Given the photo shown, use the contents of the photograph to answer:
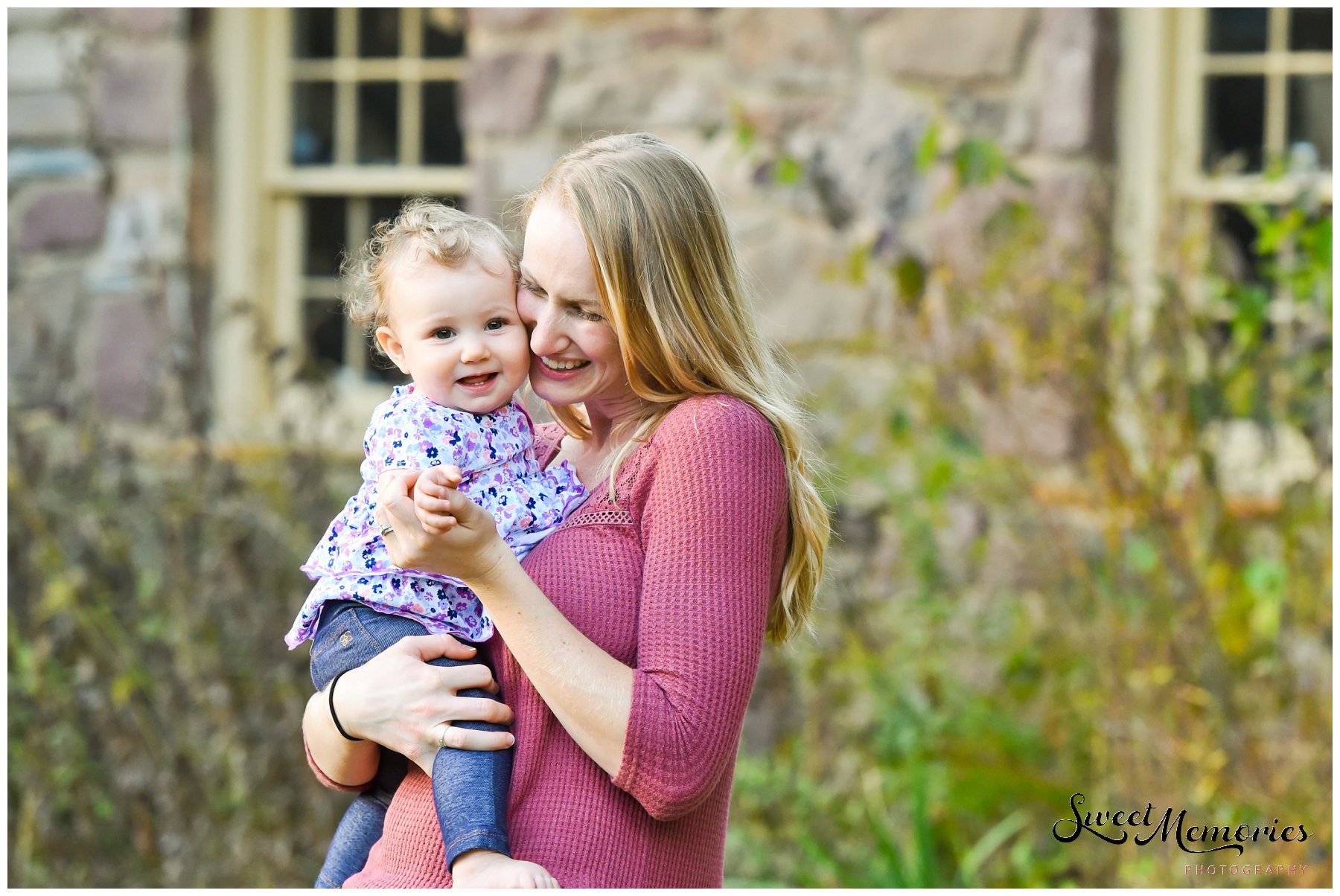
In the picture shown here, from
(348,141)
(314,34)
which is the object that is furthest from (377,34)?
(348,141)

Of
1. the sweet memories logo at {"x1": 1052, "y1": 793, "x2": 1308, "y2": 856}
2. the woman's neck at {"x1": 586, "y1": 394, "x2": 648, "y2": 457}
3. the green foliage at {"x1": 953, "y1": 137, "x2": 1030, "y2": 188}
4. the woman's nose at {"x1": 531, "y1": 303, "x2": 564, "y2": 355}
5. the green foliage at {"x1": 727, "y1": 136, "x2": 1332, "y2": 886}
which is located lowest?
the sweet memories logo at {"x1": 1052, "y1": 793, "x2": 1308, "y2": 856}

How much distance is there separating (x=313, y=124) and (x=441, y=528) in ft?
12.9

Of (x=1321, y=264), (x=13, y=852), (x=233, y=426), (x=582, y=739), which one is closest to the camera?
(x=582, y=739)

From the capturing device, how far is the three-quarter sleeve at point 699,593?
153 cm

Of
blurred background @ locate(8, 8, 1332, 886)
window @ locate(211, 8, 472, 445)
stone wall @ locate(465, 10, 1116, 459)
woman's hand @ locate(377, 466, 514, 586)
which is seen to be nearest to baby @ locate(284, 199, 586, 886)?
woman's hand @ locate(377, 466, 514, 586)

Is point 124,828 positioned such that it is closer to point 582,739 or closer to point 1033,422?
point 582,739

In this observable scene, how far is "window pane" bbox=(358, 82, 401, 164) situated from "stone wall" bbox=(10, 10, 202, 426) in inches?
24.5

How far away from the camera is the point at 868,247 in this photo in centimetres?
380

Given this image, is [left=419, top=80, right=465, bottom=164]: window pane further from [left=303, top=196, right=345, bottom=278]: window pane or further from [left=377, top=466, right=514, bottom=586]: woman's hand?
[left=377, top=466, right=514, bottom=586]: woman's hand

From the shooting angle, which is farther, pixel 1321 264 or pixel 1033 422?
pixel 1033 422

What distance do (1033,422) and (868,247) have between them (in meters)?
0.77

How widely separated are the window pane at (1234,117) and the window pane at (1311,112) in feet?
0.30

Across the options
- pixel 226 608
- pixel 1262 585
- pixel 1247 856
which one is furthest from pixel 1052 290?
pixel 226 608

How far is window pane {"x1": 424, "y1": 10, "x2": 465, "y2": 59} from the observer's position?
4.87 meters
